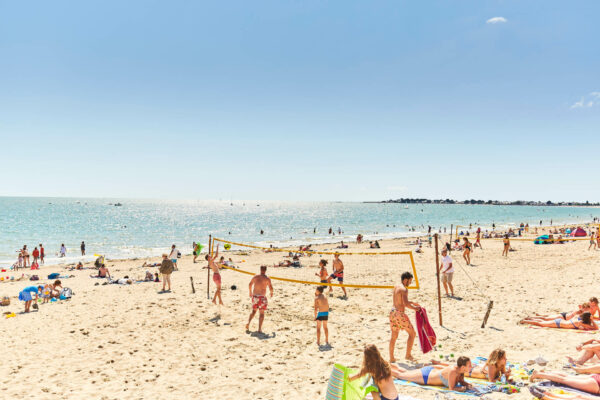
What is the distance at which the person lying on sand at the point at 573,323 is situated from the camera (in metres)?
7.59

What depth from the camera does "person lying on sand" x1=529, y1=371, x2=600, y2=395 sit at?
15.8ft

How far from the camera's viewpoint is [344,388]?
4426 mm

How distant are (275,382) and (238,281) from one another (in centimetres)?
947

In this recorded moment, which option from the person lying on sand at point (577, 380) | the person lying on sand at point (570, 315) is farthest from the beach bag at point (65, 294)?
the person lying on sand at point (570, 315)

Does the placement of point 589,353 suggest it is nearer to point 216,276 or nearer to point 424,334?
point 424,334

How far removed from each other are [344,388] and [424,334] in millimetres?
2748

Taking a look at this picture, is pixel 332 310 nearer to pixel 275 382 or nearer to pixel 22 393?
pixel 275 382

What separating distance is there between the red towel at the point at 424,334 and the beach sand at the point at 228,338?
457 mm

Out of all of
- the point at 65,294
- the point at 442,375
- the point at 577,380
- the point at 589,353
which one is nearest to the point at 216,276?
the point at 65,294

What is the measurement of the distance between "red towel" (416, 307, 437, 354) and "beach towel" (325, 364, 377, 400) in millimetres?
2397

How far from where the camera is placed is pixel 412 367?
6.21 metres

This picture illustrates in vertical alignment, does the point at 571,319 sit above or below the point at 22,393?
above

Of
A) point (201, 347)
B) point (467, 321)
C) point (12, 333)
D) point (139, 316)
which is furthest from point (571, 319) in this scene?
point (12, 333)

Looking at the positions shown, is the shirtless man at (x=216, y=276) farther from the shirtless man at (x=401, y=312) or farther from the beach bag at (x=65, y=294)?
the shirtless man at (x=401, y=312)
